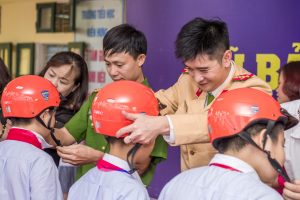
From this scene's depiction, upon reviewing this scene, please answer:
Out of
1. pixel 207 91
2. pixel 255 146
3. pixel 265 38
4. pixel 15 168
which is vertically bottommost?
pixel 15 168

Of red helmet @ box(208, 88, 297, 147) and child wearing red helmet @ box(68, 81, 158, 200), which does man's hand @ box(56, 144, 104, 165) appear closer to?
child wearing red helmet @ box(68, 81, 158, 200)

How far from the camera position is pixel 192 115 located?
6.87ft

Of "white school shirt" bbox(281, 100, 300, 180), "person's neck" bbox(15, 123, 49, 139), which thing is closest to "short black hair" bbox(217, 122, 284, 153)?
"person's neck" bbox(15, 123, 49, 139)

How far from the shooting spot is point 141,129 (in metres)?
1.89

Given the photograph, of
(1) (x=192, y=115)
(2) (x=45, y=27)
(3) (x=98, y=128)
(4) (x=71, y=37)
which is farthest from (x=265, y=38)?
(2) (x=45, y=27)

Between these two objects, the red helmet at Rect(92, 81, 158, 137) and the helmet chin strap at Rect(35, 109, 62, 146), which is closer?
the red helmet at Rect(92, 81, 158, 137)

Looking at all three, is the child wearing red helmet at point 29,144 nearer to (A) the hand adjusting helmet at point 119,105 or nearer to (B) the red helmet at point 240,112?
(A) the hand adjusting helmet at point 119,105

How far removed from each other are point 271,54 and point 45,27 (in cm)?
356

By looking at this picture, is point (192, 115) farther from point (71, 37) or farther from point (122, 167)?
point (71, 37)

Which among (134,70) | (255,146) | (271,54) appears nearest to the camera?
(255,146)

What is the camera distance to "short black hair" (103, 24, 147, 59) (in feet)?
8.28

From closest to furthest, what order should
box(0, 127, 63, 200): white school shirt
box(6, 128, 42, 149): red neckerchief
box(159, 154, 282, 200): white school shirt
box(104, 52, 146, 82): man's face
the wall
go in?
box(159, 154, 282, 200): white school shirt < box(0, 127, 63, 200): white school shirt < box(6, 128, 42, 149): red neckerchief < box(104, 52, 146, 82): man's face < the wall

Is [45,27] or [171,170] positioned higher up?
[45,27]

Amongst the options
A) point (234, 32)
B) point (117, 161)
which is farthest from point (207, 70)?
point (234, 32)
